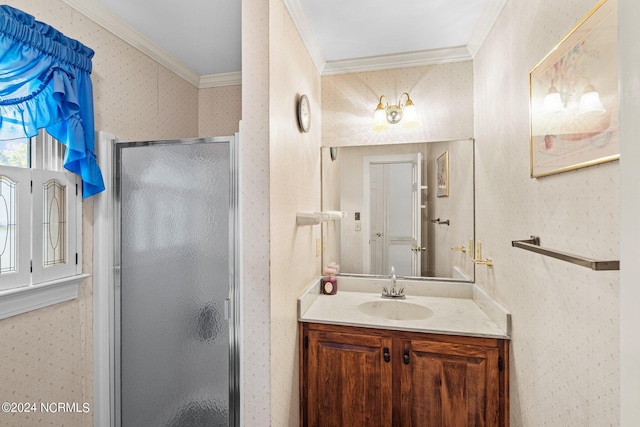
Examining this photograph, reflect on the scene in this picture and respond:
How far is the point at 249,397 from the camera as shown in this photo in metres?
1.51

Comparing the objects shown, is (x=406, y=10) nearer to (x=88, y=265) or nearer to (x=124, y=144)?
(x=124, y=144)

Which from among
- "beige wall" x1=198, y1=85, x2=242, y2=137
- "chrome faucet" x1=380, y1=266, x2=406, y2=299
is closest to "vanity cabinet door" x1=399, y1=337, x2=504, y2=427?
"chrome faucet" x1=380, y1=266, x2=406, y2=299

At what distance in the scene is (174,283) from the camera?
1.79 meters

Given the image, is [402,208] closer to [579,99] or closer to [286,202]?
[286,202]

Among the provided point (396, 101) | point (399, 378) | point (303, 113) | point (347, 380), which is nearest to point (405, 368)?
point (399, 378)

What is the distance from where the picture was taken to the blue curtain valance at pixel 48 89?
1.34 metres

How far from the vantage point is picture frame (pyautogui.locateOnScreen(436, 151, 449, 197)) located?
87.0 inches

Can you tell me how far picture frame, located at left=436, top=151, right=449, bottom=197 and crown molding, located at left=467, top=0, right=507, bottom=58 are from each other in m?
→ 0.69

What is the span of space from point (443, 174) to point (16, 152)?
2401 millimetres

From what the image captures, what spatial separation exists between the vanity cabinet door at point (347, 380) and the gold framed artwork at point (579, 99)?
120cm

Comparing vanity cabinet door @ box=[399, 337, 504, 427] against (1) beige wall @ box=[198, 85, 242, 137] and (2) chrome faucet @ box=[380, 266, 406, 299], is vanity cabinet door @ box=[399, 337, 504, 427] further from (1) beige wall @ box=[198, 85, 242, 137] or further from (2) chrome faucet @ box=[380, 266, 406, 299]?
(1) beige wall @ box=[198, 85, 242, 137]

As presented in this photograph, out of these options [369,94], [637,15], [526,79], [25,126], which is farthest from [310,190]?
[637,15]

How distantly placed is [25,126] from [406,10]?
Result: 198cm

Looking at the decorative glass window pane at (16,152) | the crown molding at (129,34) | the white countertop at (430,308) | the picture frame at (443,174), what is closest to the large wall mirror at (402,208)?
the picture frame at (443,174)
